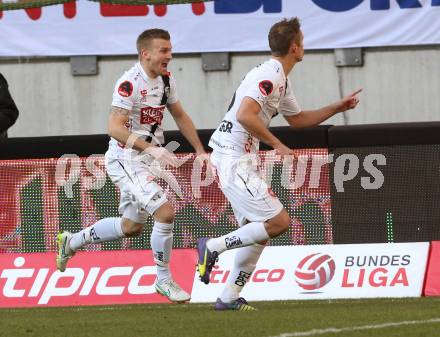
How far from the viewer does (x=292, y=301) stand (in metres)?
11.3

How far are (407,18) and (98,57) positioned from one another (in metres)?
3.68

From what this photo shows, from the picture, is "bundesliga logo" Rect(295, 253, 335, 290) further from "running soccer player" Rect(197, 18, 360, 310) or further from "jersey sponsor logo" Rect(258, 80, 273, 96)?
"jersey sponsor logo" Rect(258, 80, 273, 96)

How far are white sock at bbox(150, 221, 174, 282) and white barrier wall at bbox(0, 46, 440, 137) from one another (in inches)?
224

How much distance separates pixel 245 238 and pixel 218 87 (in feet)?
21.9

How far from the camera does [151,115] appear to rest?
10.7 metres

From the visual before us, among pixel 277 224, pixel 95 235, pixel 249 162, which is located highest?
pixel 249 162

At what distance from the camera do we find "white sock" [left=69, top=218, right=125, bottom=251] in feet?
36.1

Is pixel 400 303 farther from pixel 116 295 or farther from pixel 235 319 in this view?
pixel 116 295

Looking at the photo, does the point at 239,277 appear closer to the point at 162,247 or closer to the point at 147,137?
the point at 162,247

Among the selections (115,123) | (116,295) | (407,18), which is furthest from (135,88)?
(407,18)

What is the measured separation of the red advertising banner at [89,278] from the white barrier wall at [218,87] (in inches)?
177

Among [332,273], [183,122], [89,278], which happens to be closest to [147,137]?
[183,122]

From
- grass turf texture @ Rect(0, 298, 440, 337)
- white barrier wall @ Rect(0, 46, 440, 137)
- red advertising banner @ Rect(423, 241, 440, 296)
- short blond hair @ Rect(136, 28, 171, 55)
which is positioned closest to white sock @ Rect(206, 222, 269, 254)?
grass turf texture @ Rect(0, 298, 440, 337)

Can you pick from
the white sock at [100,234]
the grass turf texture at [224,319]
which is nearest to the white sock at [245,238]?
the grass turf texture at [224,319]
